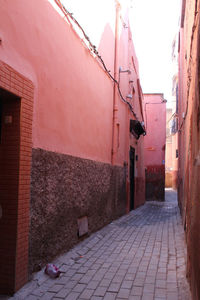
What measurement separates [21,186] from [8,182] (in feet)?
0.49

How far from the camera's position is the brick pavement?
364cm

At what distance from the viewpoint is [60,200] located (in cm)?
489

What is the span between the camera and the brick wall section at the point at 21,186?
3441 mm

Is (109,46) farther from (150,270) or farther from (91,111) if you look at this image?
(150,270)

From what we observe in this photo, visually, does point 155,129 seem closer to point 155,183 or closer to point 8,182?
point 155,183

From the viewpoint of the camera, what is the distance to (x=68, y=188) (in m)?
5.25

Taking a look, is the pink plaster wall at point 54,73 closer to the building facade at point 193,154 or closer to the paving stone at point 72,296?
the paving stone at point 72,296

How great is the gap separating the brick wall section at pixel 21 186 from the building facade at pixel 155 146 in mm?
15665

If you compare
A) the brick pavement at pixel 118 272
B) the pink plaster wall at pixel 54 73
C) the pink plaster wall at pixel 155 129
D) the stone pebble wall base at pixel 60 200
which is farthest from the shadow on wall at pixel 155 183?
the pink plaster wall at pixel 54 73

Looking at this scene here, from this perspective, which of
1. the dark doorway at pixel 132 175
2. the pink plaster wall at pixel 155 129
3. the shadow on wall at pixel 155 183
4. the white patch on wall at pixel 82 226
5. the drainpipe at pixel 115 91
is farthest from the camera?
the pink plaster wall at pixel 155 129

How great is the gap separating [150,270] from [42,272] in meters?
1.51

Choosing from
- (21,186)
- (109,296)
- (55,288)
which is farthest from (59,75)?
(109,296)

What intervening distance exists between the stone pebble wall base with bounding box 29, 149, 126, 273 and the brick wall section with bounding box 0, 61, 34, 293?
177mm

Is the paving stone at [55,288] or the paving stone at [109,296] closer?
the paving stone at [109,296]
